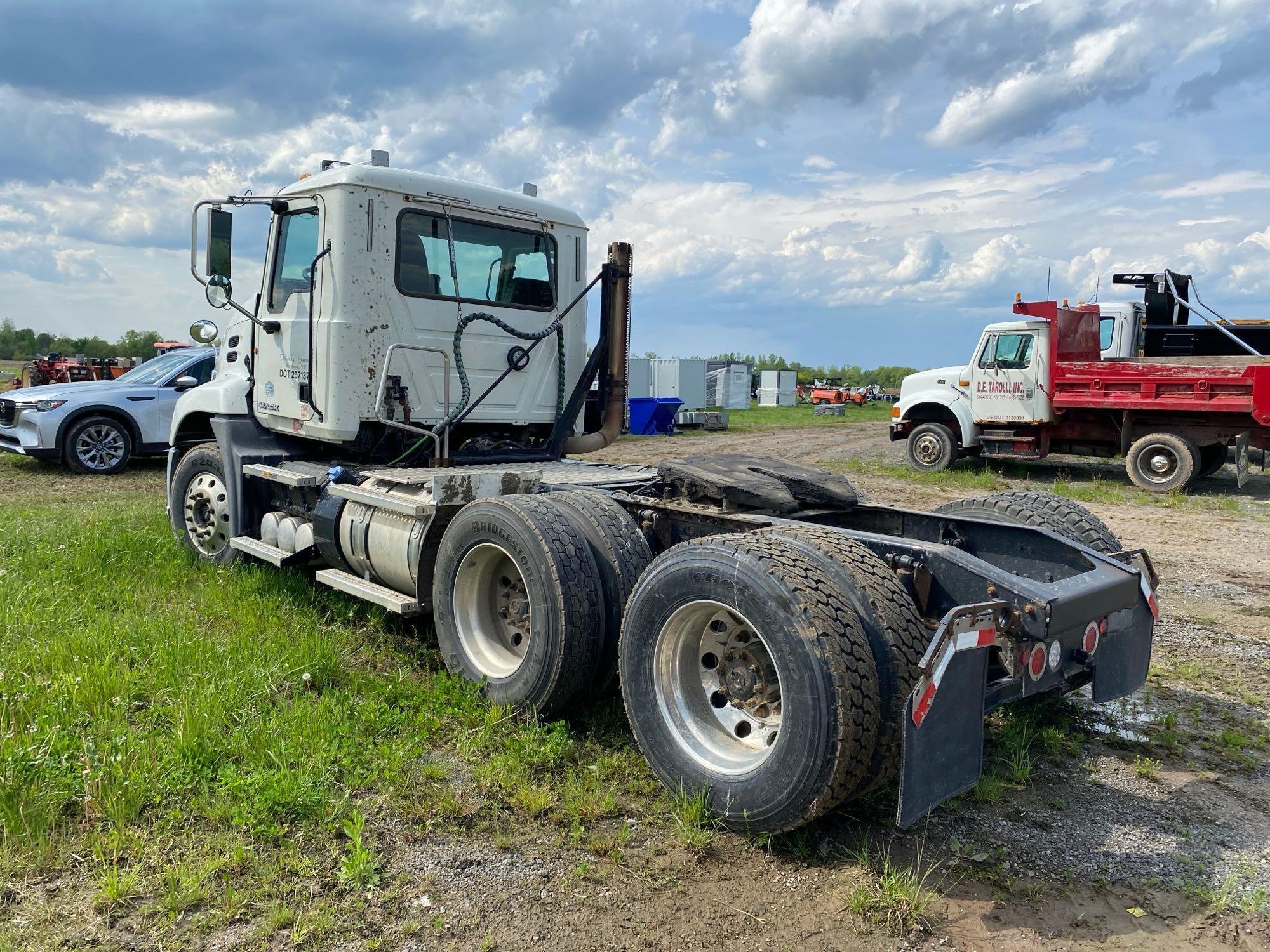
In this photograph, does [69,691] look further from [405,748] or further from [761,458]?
[761,458]

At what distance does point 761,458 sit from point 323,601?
2973 millimetres

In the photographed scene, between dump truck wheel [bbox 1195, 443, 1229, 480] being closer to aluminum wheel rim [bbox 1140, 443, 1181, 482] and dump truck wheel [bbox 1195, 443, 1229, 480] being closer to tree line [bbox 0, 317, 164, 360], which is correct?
aluminum wheel rim [bbox 1140, 443, 1181, 482]

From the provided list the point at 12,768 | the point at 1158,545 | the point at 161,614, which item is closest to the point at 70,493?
the point at 161,614

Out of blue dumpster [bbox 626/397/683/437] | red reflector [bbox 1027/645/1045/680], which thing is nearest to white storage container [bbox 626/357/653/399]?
blue dumpster [bbox 626/397/683/437]

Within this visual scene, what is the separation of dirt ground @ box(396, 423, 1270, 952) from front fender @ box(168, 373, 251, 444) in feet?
14.4

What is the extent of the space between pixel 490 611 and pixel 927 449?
1260 cm

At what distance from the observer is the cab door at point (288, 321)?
5949 mm

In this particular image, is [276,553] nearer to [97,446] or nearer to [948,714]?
[948,714]

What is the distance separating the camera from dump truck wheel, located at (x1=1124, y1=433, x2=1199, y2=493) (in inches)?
518

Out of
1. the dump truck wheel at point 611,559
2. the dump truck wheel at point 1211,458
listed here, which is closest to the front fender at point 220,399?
the dump truck wheel at point 611,559

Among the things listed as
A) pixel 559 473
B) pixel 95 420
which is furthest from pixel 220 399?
pixel 95 420

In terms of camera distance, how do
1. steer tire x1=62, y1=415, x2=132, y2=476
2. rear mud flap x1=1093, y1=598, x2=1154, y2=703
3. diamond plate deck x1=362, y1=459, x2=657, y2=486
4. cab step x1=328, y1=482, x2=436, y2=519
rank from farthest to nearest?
steer tire x1=62, y1=415, x2=132, y2=476, diamond plate deck x1=362, y1=459, x2=657, y2=486, cab step x1=328, y1=482, x2=436, y2=519, rear mud flap x1=1093, y1=598, x2=1154, y2=703

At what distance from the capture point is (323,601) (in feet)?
19.4

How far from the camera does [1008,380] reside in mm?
14836
